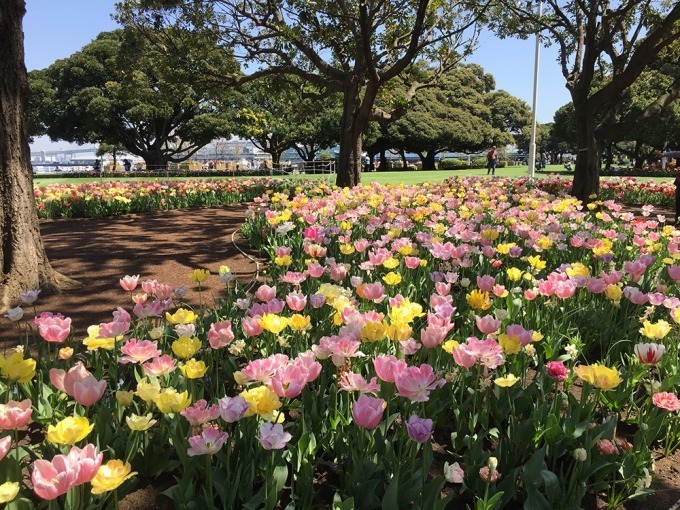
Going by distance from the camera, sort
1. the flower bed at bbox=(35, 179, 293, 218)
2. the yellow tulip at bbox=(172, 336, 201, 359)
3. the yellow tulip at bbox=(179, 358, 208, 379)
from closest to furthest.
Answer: the yellow tulip at bbox=(179, 358, 208, 379), the yellow tulip at bbox=(172, 336, 201, 359), the flower bed at bbox=(35, 179, 293, 218)

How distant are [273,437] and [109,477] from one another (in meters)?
0.40

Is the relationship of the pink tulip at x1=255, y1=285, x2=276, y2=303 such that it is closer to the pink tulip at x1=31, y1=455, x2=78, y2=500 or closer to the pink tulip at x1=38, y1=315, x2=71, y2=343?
the pink tulip at x1=38, y1=315, x2=71, y2=343

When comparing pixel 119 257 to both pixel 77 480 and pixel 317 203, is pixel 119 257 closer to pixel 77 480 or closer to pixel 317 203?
pixel 317 203

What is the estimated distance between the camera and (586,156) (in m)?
9.78

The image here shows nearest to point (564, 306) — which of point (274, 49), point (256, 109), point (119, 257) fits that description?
point (119, 257)

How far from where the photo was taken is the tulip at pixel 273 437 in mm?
1343

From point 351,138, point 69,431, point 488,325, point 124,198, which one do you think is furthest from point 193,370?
point 351,138

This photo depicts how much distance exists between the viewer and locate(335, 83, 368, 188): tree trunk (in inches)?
446

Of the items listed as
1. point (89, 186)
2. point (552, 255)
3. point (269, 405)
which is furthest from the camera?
point (89, 186)

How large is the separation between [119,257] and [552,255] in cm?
420

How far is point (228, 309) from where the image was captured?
3002 mm

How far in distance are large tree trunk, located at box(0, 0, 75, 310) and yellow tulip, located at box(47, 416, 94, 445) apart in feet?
8.70

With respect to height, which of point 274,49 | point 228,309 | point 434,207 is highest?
point 274,49

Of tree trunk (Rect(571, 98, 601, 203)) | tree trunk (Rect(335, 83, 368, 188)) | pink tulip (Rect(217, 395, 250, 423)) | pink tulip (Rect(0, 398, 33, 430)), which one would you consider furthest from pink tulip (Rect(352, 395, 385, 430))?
tree trunk (Rect(335, 83, 368, 188))
